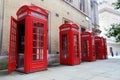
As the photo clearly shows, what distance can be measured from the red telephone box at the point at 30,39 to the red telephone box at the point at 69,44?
203cm

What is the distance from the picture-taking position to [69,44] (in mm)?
7324

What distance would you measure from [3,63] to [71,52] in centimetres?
335

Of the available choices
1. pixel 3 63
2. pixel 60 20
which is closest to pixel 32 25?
pixel 3 63

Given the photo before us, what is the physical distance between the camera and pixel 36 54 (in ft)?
17.4

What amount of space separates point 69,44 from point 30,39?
2.80 metres

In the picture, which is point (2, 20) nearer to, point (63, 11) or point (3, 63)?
point (3, 63)

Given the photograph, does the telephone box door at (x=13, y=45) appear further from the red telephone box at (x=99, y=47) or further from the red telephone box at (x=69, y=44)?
the red telephone box at (x=99, y=47)

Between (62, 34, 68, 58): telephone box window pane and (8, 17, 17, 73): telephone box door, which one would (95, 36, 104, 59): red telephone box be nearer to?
(62, 34, 68, 58): telephone box window pane

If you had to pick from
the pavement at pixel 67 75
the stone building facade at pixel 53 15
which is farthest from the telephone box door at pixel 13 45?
the stone building facade at pixel 53 15

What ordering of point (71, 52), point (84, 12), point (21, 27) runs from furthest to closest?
1. point (84, 12)
2. point (71, 52)
3. point (21, 27)

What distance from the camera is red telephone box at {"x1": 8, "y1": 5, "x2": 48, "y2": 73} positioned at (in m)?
4.95

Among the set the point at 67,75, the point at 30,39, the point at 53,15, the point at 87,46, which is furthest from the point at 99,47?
the point at 30,39

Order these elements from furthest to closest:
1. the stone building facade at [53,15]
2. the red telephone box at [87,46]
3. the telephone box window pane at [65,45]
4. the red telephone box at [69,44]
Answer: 1. the red telephone box at [87,46]
2. the telephone box window pane at [65,45]
3. the red telephone box at [69,44]
4. the stone building facade at [53,15]

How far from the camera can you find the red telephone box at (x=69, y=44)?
727 cm
